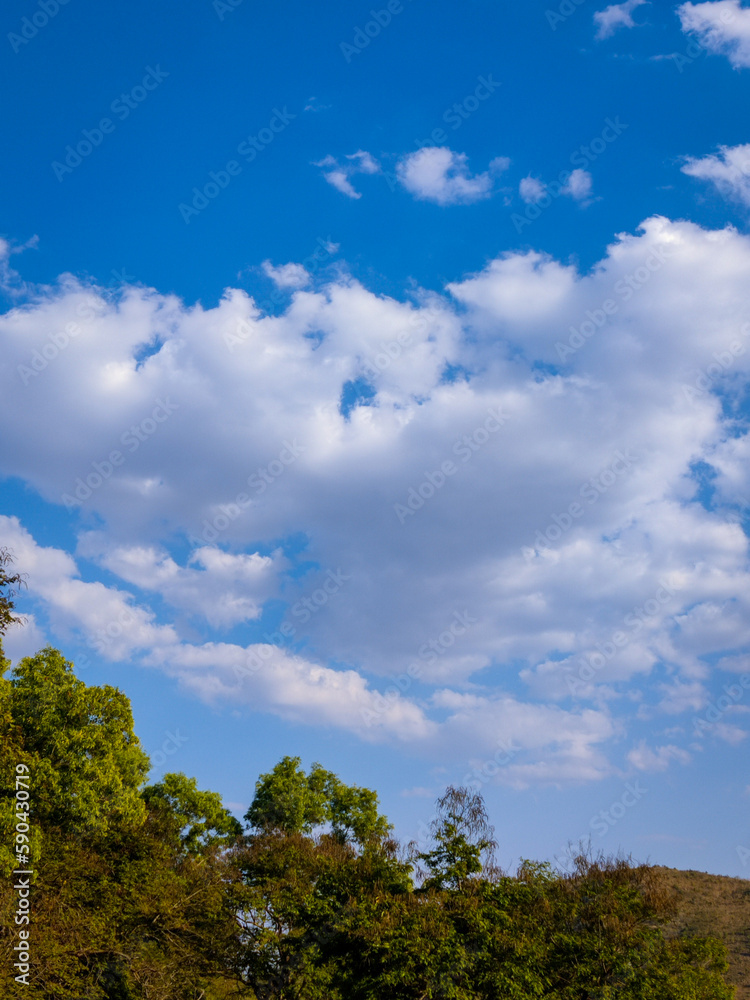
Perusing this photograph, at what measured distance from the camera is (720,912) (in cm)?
5388

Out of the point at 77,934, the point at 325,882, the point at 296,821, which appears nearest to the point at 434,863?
the point at 325,882

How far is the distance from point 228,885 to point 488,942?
35.9 ft

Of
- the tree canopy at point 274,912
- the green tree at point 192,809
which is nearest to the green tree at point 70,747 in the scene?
the tree canopy at point 274,912

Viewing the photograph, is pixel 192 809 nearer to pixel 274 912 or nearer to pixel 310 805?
pixel 310 805

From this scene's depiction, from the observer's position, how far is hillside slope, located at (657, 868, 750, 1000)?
148ft

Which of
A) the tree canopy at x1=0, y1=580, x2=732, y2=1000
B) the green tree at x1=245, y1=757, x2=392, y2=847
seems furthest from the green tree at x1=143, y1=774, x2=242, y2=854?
the tree canopy at x1=0, y1=580, x2=732, y2=1000

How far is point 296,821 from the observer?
2245 inches

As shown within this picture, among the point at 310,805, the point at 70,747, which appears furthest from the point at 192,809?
the point at 70,747

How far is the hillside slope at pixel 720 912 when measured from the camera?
45.2 m

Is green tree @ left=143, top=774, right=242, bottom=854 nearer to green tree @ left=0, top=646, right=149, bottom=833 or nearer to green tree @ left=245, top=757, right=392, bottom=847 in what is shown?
green tree @ left=245, top=757, right=392, bottom=847

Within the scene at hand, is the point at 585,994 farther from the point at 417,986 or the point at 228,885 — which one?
the point at 228,885

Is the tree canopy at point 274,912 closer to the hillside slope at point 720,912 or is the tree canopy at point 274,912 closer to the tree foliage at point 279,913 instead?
the tree foliage at point 279,913

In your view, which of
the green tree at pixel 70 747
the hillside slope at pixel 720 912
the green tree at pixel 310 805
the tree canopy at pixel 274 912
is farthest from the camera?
the green tree at pixel 310 805

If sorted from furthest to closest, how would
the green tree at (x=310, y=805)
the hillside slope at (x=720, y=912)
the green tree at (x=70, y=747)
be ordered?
the green tree at (x=310, y=805), the hillside slope at (x=720, y=912), the green tree at (x=70, y=747)
